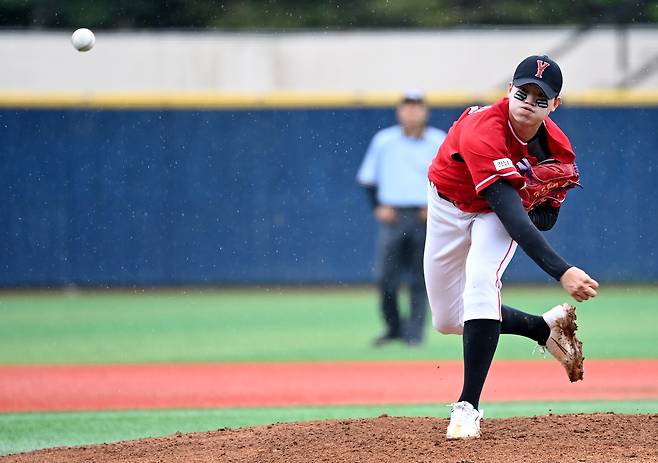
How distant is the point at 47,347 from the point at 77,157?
4.49 metres

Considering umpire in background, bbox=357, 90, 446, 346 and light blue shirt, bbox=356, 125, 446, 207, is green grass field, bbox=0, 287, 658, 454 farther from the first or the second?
light blue shirt, bbox=356, 125, 446, 207

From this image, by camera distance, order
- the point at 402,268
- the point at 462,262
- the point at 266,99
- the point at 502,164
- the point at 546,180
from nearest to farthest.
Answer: the point at 502,164
the point at 546,180
the point at 462,262
the point at 402,268
the point at 266,99

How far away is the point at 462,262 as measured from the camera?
15.4ft

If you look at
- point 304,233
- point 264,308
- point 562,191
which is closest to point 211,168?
point 304,233

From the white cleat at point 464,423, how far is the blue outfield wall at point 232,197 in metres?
8.54

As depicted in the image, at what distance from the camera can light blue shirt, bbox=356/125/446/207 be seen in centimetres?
846

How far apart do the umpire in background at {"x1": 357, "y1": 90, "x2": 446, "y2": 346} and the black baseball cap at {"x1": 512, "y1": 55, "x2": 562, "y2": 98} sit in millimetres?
4051

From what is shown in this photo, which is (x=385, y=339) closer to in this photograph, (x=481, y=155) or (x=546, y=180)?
(x=546, y=180)

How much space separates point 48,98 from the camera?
1251 cm

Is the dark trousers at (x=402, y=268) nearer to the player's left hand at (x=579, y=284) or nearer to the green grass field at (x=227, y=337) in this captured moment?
the green grass field at (x=227, y=337)

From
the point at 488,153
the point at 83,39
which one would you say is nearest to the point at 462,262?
the point at 488,153

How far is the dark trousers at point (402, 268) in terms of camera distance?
8.41m

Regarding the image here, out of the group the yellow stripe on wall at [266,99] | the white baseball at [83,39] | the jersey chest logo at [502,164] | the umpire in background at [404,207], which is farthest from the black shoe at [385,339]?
the yellow stripe on wall at [266,99]

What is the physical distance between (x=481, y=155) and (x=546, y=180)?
356 mm
